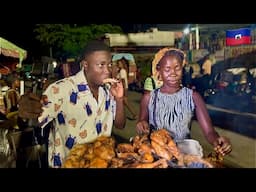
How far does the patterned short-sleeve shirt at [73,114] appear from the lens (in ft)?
18.7

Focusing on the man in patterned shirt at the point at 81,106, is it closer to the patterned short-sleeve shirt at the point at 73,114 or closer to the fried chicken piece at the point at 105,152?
the patterned short-sleeve shirt at the point at 73,114

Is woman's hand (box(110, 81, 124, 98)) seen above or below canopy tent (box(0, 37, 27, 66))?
below

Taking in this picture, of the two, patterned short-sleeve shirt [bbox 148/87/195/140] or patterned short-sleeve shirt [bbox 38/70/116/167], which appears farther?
patterned short-sleeve shirt [bbox 148/87/195/140]

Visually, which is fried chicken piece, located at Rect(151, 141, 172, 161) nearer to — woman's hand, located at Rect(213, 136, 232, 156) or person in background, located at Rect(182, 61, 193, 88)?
woman's hand, located at Rect(213, 136, 232, 156)

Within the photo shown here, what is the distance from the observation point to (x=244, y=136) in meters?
5.75

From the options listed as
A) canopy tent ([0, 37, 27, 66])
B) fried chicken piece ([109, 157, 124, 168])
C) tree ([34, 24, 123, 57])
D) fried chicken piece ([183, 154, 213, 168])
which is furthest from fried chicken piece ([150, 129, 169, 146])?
canopy tent ([0, 37, 27, 66])

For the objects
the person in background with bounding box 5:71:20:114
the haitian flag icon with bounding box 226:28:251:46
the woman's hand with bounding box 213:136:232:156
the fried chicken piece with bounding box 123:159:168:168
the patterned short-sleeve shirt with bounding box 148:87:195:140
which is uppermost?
the haitian flag icon with bounding box 226:28:251:46

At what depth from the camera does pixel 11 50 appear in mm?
5785

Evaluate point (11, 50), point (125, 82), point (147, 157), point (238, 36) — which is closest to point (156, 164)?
point (147, 157)

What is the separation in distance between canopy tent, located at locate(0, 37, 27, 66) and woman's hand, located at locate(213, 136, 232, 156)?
2519 millimetres

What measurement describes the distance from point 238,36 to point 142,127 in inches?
61.6

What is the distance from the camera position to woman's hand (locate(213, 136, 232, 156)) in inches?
227

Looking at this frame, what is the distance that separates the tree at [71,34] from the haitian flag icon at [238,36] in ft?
4.20
